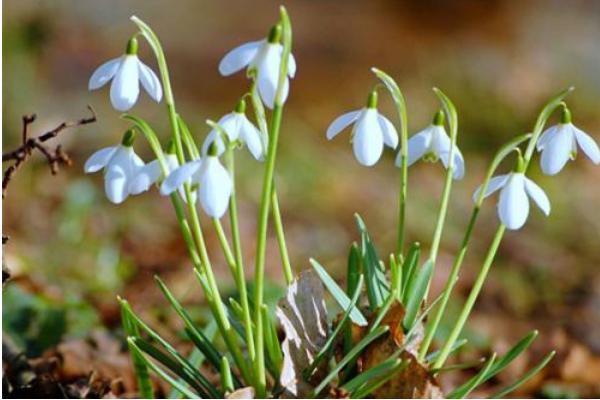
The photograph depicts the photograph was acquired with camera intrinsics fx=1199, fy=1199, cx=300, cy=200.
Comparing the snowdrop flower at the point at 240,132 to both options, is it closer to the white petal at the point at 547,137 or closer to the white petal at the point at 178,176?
the white petal at the point at 178,176

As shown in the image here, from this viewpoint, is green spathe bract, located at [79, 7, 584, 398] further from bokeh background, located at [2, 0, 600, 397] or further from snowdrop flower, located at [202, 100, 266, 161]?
bokeh background, located at [2, 0, 600, 397]

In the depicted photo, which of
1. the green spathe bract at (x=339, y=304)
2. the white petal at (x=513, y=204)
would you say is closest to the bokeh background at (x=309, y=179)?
the green spathe bract at (x=339, y=304)

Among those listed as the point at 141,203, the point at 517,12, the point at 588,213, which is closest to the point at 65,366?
the point at 141,203

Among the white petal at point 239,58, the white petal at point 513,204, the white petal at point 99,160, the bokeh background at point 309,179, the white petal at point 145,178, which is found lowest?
the bokeh background at point 309,179

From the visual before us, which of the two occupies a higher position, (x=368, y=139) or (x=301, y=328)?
(x=368, y=139)

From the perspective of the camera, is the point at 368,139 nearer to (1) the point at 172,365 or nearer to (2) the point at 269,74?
(2) the point at 269,74

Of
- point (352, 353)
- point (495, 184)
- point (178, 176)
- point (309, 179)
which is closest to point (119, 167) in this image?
point (178, 176)
